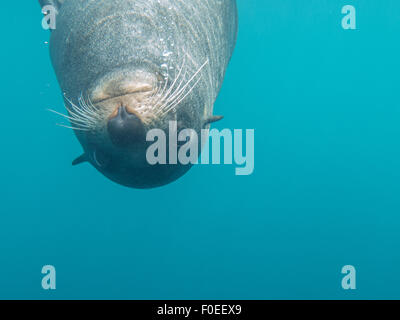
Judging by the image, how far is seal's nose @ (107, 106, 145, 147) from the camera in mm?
2242

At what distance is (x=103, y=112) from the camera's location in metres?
2.36

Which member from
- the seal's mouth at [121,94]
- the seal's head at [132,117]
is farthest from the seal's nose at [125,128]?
the seal's mouth at [121,94]

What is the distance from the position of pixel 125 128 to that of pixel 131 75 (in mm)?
404

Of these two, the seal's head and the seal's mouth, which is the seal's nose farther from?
the seal's mouth

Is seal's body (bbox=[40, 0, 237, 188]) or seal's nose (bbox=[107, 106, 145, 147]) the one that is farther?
seal's body (bbox=[40, 0, 237, 188])

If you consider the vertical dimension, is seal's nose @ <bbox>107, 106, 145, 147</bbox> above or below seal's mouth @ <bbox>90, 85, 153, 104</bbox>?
below

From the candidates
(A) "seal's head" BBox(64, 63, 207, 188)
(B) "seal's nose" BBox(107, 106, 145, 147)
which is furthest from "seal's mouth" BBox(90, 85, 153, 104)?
(B) "seal's nose" BBox(107, 106, 145, 147)

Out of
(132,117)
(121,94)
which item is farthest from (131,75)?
(132,117)

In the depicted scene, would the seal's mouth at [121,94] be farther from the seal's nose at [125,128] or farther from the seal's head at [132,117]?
the seal's nose at [125,128]

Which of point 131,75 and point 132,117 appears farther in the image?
point 131,75

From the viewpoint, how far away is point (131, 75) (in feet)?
8.02

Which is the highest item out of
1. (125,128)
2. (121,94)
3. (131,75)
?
(131,75)

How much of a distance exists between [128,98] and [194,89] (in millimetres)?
826

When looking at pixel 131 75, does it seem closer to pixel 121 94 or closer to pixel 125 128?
pixel 121 94
